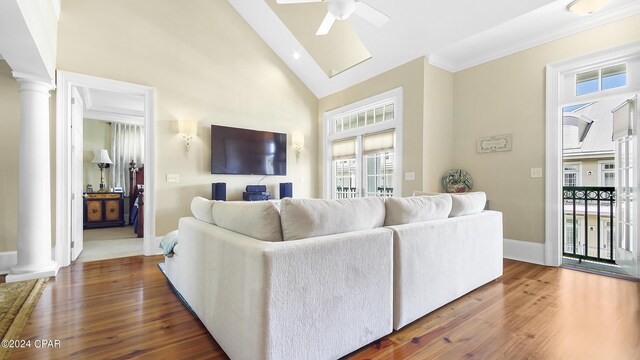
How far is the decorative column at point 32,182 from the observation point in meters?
2.74

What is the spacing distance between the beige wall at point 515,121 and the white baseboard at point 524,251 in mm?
65

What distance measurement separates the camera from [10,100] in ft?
9.87

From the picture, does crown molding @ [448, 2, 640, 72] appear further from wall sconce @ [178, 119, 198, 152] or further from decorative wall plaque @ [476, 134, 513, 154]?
wall sconce @ [178, 119, 198, 152]

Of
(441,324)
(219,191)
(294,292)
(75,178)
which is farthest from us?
(219,191)

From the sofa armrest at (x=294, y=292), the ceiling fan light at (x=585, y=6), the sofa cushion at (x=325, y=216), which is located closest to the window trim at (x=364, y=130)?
the ceiling fan light at (x=585, y=6)

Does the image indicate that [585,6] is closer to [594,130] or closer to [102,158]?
[594,130]

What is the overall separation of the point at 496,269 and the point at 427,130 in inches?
77.9

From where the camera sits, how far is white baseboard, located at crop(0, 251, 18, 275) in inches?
119

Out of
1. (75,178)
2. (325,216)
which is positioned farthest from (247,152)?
(325,216)

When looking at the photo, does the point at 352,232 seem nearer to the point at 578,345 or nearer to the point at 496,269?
the point at 578,345

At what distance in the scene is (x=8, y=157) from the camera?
9.91 feet

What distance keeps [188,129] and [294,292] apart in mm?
3546

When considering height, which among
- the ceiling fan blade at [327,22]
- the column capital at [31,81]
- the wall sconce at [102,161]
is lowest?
the wall sconce at [102,161]

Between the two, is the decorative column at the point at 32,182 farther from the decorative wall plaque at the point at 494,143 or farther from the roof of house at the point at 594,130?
the roof of house at the point at 594,130
